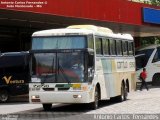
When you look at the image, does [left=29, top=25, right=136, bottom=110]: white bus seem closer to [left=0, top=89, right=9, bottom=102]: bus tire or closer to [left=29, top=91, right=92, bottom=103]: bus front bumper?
[left=29, top=91, right=92, bottom=103]: bus front bumper

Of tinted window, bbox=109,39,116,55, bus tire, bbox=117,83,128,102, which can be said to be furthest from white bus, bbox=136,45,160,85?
tinted window, bbox=109,39,116,55

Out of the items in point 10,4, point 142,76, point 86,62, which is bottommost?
point 142,76

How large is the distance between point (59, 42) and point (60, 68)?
111 cm

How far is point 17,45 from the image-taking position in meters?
41.7

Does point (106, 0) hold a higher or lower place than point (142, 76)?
higher

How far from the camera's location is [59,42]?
69.0ft

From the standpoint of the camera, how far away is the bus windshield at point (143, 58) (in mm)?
44213

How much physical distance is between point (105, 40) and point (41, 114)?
196 inches

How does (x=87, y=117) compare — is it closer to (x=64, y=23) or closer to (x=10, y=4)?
(x=10, y=4)

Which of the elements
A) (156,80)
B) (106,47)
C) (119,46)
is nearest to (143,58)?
(156,80)

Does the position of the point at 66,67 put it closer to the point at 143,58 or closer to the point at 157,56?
the point at 157,56

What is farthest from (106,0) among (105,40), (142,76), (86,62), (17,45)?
(86,62)

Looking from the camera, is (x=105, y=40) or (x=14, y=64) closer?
(x=105, y=40)

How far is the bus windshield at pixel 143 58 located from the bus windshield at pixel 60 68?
78.5 feet
